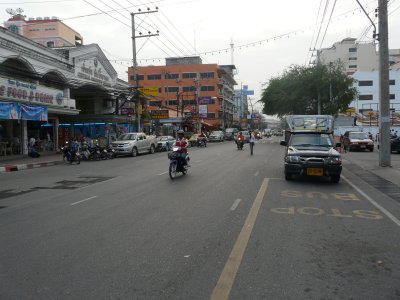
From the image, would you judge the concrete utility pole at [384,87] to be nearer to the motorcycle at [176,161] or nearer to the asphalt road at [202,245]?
the asphalt road at [202,245]

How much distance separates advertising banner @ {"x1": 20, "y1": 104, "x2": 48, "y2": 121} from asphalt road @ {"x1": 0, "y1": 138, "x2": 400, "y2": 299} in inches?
597

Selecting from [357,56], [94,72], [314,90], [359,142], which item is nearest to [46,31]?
[94,72]

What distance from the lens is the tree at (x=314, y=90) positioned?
1938 inches

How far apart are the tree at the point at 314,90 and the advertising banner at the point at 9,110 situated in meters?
34.4

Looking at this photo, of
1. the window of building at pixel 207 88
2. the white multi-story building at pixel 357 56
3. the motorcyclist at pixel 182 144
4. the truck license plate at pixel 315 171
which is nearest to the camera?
the truck license plate at pixel 315 171

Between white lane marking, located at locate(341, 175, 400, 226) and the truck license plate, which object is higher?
the truck license plate

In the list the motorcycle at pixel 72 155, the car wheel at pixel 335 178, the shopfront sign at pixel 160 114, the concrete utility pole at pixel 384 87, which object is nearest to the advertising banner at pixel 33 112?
the motorcycle at pixel 72 155

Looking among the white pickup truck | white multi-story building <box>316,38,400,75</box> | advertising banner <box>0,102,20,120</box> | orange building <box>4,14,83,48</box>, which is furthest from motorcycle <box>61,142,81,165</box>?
white multi-story building <box>316,38,400,75</box>

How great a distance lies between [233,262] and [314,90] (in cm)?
4750

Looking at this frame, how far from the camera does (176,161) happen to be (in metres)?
14.6

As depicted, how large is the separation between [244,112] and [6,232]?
482 ft

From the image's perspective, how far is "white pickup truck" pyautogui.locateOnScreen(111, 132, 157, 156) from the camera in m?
29.4

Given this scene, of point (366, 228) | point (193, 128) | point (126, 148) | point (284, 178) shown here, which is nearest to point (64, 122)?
point (126, 148)

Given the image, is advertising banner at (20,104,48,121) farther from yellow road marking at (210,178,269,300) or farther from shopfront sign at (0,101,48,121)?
yellow road marking at (210,178,269,300)
